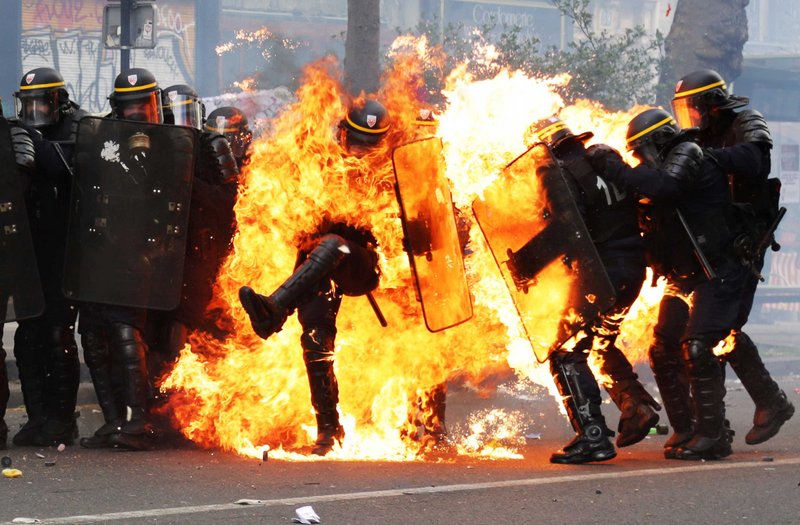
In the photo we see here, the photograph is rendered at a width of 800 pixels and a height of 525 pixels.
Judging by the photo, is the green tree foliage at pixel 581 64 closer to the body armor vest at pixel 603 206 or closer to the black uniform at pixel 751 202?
the black uniform at pixel 751 202

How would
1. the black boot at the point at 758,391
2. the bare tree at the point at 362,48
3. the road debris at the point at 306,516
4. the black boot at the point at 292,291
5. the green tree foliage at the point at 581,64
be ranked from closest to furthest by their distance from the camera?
the road debris at the point at 306,516
the black boot at the point at 292,291
the black boot at the point at 758,391
the bare tree at the point at 362,48
the green tree foliage at the point at 581,64

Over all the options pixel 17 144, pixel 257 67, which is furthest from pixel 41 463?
pixel 257 67

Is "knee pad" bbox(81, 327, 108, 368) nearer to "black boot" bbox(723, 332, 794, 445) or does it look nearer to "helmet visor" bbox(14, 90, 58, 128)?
"helmet visor" bbox(14, 90, 58, 128)

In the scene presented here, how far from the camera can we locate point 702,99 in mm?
6801

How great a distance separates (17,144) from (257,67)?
17691mm

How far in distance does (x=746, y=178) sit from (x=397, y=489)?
104 inches

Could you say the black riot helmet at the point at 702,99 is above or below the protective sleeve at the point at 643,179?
above

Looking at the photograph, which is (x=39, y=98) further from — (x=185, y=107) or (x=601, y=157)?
(x=601, y=157)

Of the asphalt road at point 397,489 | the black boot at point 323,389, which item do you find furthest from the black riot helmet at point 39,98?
the black boot at point 323,389

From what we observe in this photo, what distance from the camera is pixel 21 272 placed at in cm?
636

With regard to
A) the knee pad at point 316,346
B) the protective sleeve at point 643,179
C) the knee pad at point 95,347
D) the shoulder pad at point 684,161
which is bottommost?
the knee pad at point 95,347

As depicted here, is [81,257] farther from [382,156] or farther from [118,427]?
[382,156]

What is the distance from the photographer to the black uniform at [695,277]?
633 cm

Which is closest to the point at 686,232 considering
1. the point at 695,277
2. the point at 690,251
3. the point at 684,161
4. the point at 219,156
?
the point at 690,251
